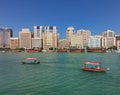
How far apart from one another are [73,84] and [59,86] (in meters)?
2.99

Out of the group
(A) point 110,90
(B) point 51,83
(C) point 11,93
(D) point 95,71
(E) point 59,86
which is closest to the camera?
(C) point 11,93

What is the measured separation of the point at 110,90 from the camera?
32.4 metres

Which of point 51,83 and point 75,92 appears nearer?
point 75,92

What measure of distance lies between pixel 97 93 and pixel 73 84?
6637 millimetres

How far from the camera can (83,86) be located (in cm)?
3512

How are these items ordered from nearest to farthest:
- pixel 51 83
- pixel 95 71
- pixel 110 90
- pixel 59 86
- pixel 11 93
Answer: pixel 11 93
pixel 110 90
pixel 59 86
pixel 51 83
pixel 95 71

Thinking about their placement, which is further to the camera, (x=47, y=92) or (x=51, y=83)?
(x=51, y=83)

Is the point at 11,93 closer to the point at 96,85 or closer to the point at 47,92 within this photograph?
the point at 47,92

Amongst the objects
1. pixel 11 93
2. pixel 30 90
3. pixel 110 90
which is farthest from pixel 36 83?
pixel 110 90

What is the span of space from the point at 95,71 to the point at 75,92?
2307 cm

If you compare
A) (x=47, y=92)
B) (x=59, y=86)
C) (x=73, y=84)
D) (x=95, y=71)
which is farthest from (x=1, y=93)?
(x=95, y=71)

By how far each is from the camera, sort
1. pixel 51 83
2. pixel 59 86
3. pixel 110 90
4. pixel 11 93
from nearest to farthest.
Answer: pixel 11 93 < pixel 110 90 < pixel 59 86 < pixel 51 83

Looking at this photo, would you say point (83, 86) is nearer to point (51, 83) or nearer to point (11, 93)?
point (51, 83)

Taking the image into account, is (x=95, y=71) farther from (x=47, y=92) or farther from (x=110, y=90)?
(x=47, y=92)
